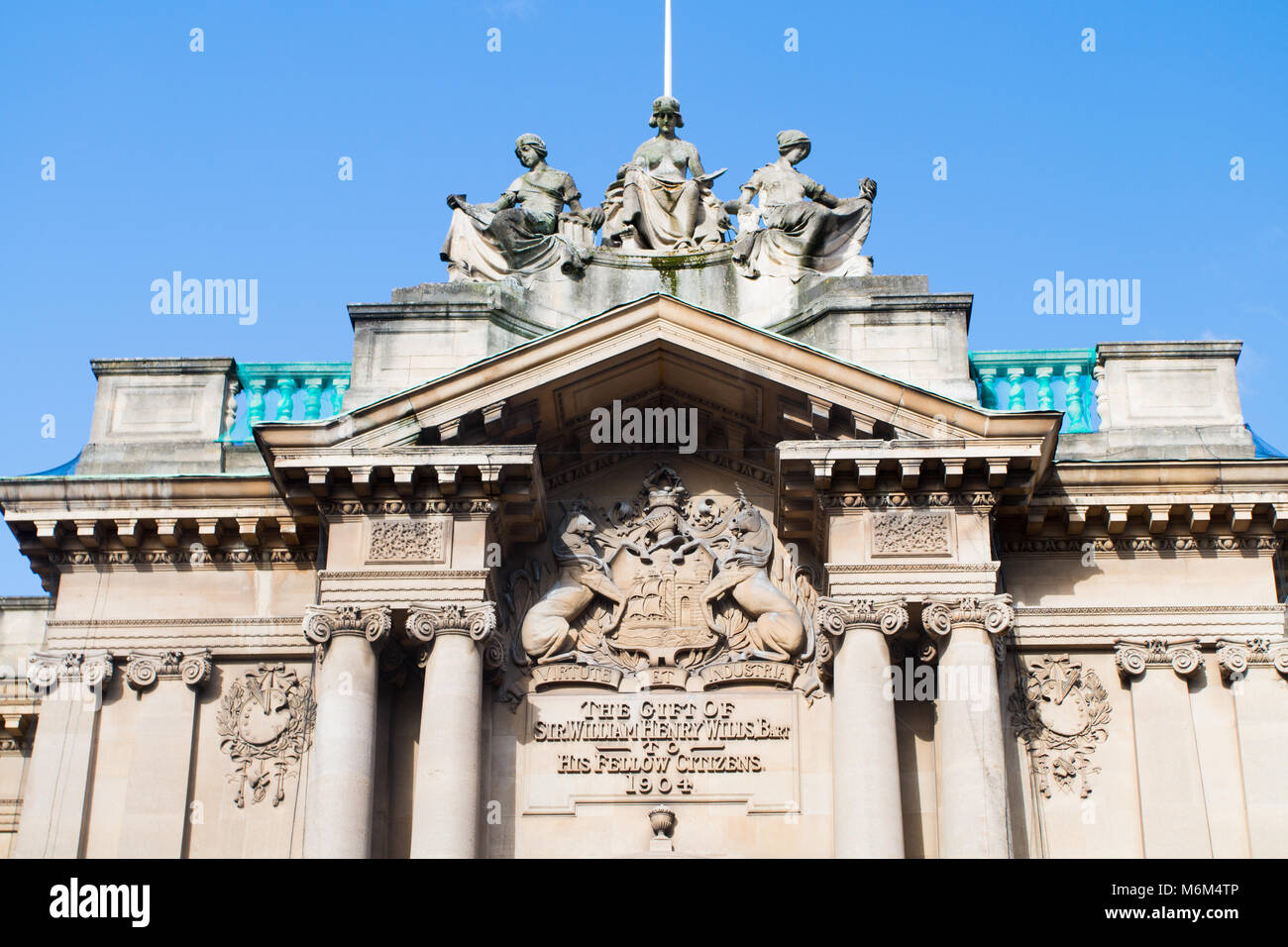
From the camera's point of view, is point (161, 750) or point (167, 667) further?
point (167, 667)

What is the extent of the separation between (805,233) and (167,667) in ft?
29.0

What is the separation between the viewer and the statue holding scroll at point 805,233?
79.8 ft

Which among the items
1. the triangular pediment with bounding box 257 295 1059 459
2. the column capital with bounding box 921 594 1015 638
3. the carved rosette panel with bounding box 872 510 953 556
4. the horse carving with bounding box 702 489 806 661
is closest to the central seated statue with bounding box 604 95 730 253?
the triangular pediment with bounding box 257 295 1059 459

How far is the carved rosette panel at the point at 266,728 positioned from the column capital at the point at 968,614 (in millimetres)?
6706

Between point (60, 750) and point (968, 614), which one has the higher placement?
point (968, 614)

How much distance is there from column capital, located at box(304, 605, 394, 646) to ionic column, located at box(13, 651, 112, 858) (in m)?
2.70

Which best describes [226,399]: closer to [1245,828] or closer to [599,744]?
[599,744]

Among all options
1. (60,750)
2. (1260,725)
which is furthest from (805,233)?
(60,750)

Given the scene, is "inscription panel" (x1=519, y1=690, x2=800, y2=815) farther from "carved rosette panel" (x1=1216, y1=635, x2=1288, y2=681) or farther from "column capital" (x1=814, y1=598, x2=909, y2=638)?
"carved rosette panel" (x1=1216, y1=635, x2=1288, y2=681)

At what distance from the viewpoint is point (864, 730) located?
2103cm

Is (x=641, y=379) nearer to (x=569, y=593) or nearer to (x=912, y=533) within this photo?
(x=569, y=593)

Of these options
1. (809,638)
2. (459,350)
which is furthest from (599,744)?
(459,350)

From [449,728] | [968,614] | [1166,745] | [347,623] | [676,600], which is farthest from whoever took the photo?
[676,600]

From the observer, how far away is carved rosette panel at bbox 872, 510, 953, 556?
71.6 ft
